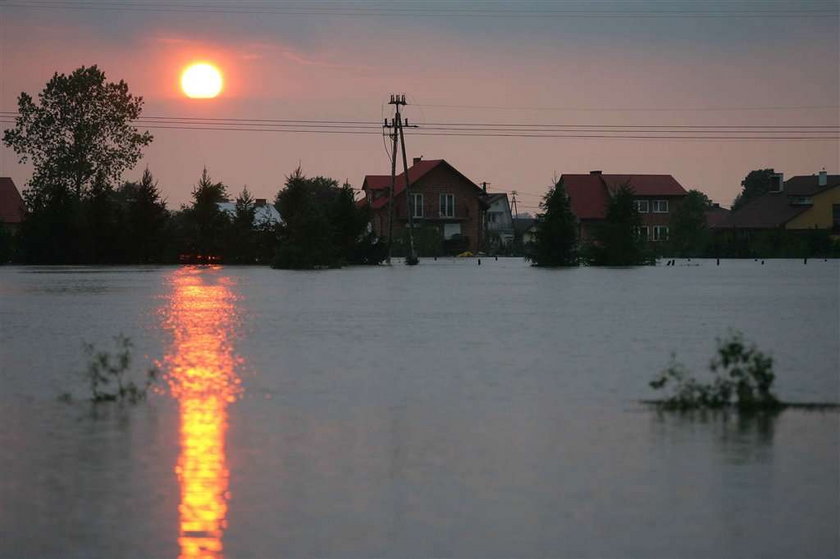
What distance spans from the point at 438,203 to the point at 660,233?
74.9ft

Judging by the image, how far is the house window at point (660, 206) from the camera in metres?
135

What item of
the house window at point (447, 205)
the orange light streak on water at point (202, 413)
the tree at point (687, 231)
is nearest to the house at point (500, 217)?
the tree at point (687, 231)

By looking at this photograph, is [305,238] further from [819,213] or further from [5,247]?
[819,213]

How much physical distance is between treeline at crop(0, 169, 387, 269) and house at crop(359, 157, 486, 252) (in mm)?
32787

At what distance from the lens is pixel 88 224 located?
8500 centimetres

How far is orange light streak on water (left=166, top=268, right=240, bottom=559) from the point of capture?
9430mm

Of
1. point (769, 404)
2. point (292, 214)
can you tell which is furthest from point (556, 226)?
point (769, 404)

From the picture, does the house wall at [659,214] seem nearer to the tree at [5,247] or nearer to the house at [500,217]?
the house at [500,217]

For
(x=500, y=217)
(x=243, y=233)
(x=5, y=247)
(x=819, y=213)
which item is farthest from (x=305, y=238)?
(x=500, y=217)

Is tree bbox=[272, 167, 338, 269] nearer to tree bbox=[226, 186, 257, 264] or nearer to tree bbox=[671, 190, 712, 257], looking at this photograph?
tree bbox=[226, 186, 257, 264]

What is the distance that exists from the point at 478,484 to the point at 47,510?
329cm

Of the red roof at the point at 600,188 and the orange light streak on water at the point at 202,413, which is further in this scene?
the red roof at the point at 600,188

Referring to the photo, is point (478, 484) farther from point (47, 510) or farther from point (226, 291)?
point (226, 291)

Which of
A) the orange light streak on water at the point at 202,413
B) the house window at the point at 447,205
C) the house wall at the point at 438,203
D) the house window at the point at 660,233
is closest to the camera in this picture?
the orange light streak on water at the point at 202,413
